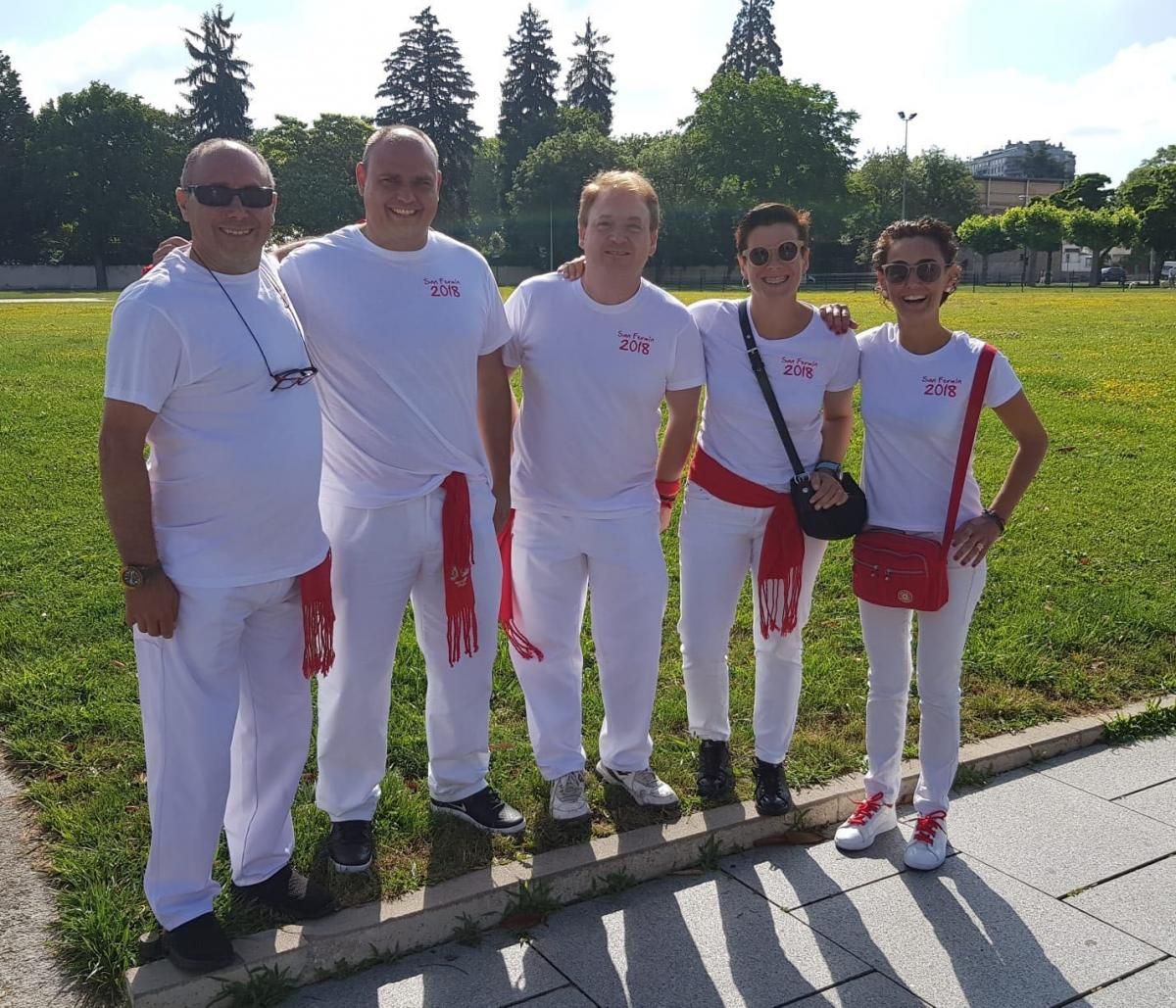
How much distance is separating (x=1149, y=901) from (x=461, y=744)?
99.6 inches

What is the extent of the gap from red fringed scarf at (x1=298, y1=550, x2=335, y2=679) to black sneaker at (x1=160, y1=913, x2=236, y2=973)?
0.82 metres

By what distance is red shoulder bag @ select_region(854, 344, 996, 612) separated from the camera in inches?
149

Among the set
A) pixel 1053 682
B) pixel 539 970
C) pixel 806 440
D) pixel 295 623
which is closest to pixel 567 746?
pixel 539 970

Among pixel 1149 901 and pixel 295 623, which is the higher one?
pixel 295 623

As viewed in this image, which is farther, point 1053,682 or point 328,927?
point 1053,682

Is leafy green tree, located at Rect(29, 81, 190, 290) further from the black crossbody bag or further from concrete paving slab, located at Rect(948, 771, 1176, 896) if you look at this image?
concrete paving slab, located at Rect(948, 771, 1176, 896)

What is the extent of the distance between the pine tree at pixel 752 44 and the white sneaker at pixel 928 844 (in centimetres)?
8769

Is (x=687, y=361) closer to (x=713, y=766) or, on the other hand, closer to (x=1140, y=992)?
(x=713, y=766)

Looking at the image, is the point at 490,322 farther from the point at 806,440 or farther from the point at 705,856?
the point at 705,856

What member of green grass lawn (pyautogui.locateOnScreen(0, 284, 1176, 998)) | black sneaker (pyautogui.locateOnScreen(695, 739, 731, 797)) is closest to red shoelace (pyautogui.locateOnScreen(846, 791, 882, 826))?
green grass lawn (pyautogui.locateOnScreen(0, 284, 1176, 998))

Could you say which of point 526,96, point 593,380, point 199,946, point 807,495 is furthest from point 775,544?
point 526,96

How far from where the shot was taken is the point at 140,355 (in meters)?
2.91

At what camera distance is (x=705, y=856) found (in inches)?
157

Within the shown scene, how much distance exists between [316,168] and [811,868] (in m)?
65.8
